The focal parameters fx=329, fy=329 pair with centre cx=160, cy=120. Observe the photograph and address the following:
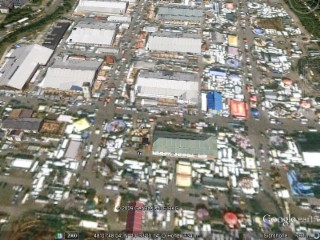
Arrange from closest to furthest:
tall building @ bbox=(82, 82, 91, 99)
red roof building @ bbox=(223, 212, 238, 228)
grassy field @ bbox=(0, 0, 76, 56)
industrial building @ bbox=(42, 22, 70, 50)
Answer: red roof building @ bbox=(223, 212, 238, 228) → tall building @ bbox=(82, 82, 91, 99) → industrial building @ bbox=(42, 22, 70, 50) → grassy field @ bbox=(0, 0, 76, 56)

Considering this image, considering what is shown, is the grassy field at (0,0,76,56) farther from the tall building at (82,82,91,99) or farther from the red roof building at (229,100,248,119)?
the red roof building at (229,100,248,119)

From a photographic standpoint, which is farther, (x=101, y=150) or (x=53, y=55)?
(x=53, y=55)

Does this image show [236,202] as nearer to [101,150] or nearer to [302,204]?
[302,204]

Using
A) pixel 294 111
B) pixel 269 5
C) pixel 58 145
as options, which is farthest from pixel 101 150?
pixel 269 5

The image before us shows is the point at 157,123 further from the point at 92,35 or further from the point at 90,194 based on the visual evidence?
the point at 92,35

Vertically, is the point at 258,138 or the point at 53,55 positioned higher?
the point at 53,55
